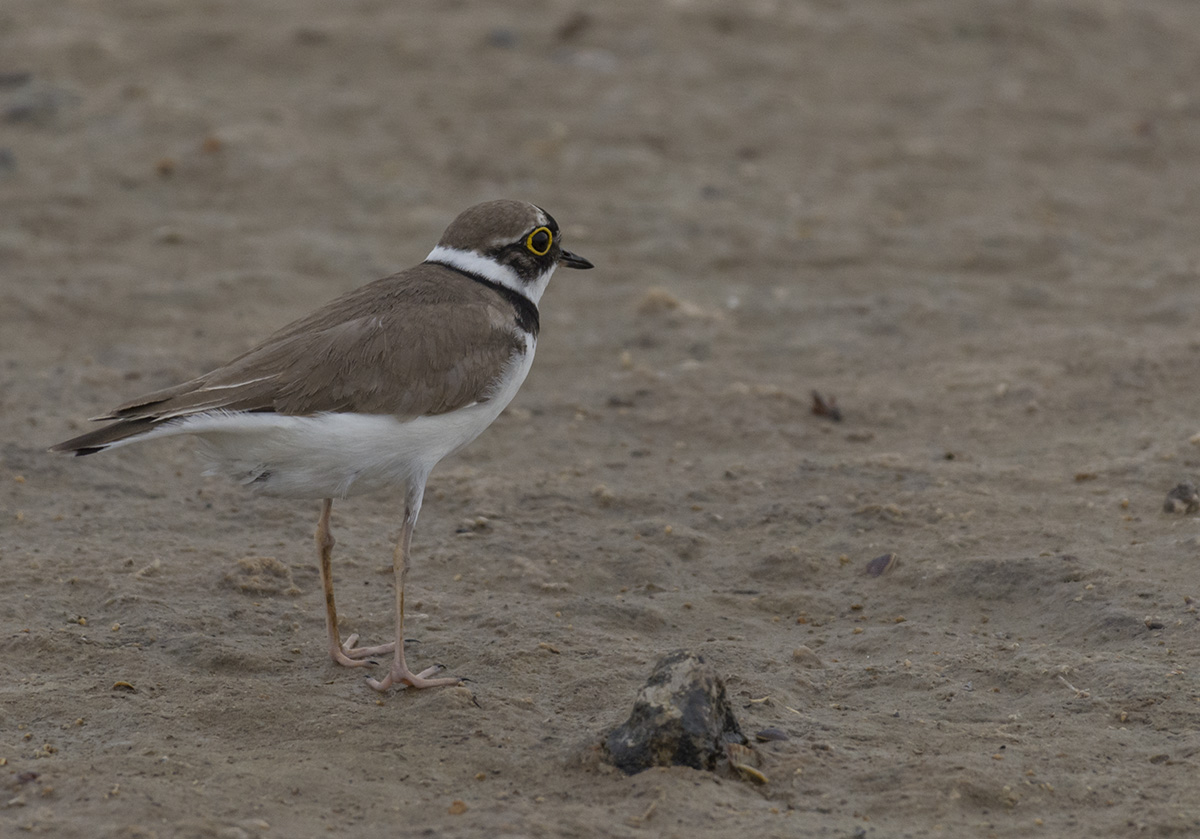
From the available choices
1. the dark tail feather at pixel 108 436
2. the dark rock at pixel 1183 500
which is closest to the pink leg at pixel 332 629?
the dark tail feather at pixel 108 436

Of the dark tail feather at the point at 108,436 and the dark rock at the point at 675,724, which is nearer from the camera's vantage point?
the dark rock at the point at 675,724

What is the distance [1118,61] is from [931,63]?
5.64 ft

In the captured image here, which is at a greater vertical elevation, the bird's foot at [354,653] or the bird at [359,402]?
the bird at [359,402]

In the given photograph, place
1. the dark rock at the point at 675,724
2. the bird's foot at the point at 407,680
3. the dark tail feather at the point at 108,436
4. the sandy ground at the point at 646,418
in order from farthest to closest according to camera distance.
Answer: the bird's foot at the point at 407,680 < the dark tail feather at the point at 108,436 < the sandy ground at the point at 646,418 < the dark rock at the point at 675,724

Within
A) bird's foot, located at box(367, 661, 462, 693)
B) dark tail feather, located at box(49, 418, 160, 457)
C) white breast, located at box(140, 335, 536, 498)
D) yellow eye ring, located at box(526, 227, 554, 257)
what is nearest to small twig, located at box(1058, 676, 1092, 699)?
bird's foot, located at box(367, 661, 462, 693)

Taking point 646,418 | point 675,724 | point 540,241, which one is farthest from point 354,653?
point 646,418

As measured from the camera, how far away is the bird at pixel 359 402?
199 inches

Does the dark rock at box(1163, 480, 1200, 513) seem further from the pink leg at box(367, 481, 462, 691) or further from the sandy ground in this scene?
the pink leg at box(367, 481, 462, 691)

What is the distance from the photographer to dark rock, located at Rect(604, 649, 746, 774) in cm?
447

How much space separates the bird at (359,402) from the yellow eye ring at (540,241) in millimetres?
313

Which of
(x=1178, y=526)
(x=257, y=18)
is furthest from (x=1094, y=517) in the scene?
(x=257, y=18)

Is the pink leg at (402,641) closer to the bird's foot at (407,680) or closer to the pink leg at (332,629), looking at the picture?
the bird's foot at (407,680)

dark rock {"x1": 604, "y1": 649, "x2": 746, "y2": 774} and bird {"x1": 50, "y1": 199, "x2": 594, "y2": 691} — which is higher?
bird {"x1": 50, "y1": 199, "x2": 594, "y2": 691}

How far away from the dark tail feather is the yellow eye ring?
1.85 meters
